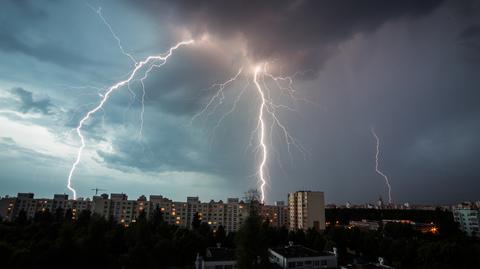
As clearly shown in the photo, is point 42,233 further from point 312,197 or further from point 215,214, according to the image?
point 312,197

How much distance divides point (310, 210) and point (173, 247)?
86.8 ft

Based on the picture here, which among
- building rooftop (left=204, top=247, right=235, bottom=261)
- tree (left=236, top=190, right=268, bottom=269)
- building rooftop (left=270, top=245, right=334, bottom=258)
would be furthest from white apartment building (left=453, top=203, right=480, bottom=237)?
tree (left=236, top=190, right=268, bottom=269)

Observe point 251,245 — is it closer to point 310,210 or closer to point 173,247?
point 173,247

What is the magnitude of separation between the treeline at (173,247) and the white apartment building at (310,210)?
11435 millimetres

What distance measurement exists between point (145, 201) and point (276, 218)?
24.2m

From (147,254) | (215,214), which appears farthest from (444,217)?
(147,254)

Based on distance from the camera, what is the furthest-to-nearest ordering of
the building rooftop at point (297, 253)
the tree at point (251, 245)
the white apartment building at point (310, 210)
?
the white apartment building at point (310, 210) < the building rooftop at point (297, 253) < the tree at point (251, 245)

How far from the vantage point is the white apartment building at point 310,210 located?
43.8 metres

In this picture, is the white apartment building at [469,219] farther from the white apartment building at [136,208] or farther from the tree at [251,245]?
the tree at [251,245]

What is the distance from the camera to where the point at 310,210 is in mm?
44062

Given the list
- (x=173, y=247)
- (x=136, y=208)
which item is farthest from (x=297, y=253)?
(x=136, y=208)

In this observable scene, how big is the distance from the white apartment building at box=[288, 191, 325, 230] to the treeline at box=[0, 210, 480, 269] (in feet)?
37.5

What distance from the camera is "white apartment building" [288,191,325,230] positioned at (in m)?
43.8

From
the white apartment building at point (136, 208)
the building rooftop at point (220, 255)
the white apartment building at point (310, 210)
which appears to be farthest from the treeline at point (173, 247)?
the white apartment building at point (136, 208)
